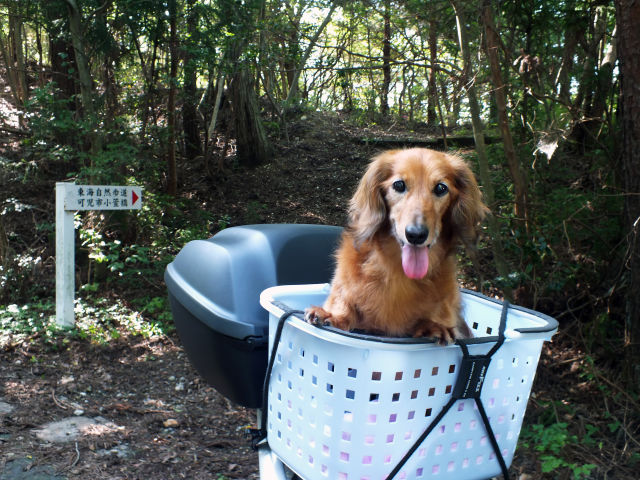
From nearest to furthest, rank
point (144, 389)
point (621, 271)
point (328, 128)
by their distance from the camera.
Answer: point (621, 271) < point (144, 389) < point (328, 128)

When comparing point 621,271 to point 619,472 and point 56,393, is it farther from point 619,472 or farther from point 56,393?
point 56,393

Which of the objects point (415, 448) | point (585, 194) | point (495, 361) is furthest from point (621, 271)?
point (415, 448)

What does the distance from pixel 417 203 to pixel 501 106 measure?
6.64 feet

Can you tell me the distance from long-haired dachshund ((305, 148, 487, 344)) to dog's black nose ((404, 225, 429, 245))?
105 mm

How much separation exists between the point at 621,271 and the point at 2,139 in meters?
7.45

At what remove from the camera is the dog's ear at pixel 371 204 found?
1784mm

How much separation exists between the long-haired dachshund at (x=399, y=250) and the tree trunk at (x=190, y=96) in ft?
15.4

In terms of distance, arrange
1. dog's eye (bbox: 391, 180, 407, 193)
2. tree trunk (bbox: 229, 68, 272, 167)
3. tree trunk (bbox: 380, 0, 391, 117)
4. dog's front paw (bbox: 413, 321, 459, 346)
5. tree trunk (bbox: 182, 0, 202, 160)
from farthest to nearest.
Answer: tree trunk (bbox: 229, 68, 272, 167), tree trunk (bbox: 182, 0, 202, 160), tree trunk (bbox: 380, 0, 391, 117), dog's eye (bbox: 391, 180, 407, 193), dog's front paw (bbox: 413, 321, 459, 346)

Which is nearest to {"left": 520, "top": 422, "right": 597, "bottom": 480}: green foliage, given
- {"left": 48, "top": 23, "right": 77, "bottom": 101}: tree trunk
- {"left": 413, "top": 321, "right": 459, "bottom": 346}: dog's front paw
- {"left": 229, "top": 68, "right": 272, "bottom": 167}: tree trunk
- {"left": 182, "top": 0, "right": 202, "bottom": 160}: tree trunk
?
{"left": 413, "top": 321, "right": 459, "bottom": 346}: dog's front paw

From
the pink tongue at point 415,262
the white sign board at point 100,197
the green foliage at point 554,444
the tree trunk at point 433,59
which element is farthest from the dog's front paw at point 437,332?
the white sign board at point 100,197

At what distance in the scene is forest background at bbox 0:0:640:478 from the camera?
3.22 meters

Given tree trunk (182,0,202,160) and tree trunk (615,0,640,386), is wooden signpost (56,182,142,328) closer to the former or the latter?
tree trunk (182,0,202,160)

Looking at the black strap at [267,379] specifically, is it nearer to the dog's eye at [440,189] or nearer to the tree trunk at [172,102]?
the dog's eye at [440,189]

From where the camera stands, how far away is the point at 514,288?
139 inches
